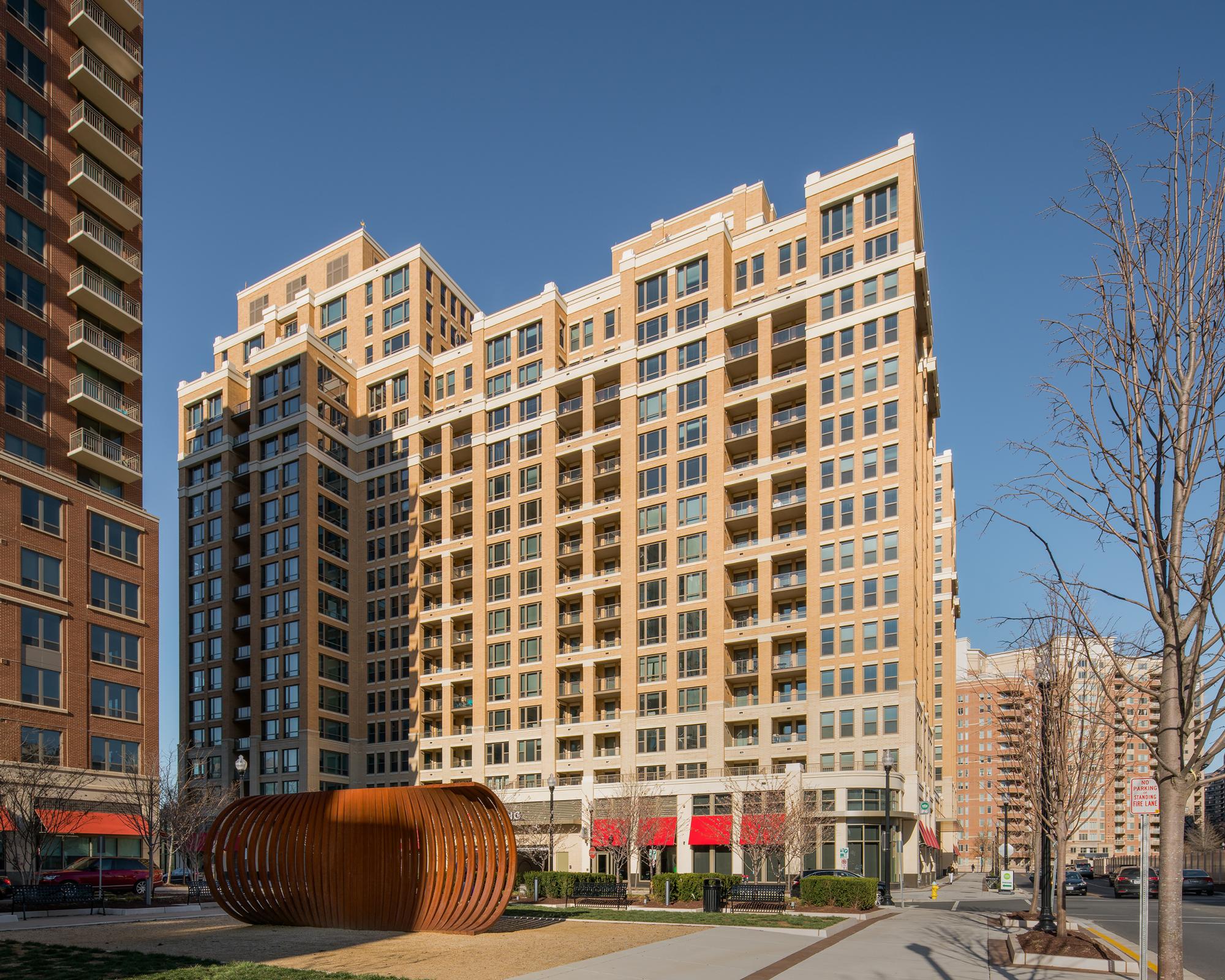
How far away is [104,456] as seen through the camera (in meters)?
48.4

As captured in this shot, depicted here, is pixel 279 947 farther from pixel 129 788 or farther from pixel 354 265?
pixel 354 265

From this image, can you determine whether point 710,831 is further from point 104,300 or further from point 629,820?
point 104,300

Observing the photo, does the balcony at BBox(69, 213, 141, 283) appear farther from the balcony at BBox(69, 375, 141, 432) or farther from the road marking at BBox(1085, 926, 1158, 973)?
the road marking at BBox(1085, 926, 1158, 973)

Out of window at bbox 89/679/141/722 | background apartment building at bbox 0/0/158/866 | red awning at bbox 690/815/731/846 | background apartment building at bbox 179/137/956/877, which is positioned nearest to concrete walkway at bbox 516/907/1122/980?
background apartment building at bbox 179/137/956/877

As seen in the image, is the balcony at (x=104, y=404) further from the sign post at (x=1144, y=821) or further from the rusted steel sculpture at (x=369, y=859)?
the sign post at (x=1144, y=821)

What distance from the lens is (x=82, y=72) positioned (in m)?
49.8

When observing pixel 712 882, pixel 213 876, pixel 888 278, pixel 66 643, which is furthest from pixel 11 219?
pixel 888 278

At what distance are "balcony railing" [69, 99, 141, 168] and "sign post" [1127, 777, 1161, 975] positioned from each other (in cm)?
5603

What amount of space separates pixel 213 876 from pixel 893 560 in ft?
145

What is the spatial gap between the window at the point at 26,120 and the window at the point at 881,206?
48.7 metres

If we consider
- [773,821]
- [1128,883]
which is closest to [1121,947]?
[773,821]

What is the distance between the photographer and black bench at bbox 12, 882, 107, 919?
96.1ft

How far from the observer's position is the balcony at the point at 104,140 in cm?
5009

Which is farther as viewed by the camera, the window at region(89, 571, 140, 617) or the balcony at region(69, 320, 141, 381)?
the balcony at region(69, 320, 141, 381)
